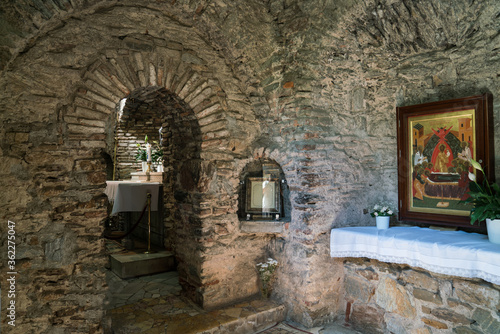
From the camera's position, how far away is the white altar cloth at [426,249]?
254 centimetres

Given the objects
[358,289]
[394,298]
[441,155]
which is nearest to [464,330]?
[394,298]

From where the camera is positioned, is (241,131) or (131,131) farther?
(131,131)

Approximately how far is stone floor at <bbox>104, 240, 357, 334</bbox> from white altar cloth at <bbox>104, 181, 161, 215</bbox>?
142 centimetres

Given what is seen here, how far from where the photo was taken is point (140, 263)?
472cm

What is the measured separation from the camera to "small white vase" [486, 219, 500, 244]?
269 cm

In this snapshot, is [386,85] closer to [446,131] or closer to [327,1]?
[446,131]

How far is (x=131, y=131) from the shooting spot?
8.05 metres

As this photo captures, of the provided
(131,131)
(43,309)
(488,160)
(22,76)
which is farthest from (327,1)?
(131,131)

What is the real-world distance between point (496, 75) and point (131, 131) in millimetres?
7252

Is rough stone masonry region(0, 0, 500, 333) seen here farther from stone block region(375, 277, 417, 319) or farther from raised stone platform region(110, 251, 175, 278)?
raised stone platform region(110, 251, 175, 278)

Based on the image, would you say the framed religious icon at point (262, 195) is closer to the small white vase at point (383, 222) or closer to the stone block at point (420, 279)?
the small white vase at point (383, 222)

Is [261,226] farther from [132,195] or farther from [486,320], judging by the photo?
[132,195]

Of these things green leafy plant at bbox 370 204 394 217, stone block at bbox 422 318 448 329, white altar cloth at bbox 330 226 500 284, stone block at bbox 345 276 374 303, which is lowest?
stone block at bbox 422 318 448 329

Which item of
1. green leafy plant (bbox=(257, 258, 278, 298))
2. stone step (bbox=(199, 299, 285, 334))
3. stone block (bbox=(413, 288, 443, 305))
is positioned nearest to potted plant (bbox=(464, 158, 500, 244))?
stone block (bbox=(413, 288, 443, 305))
